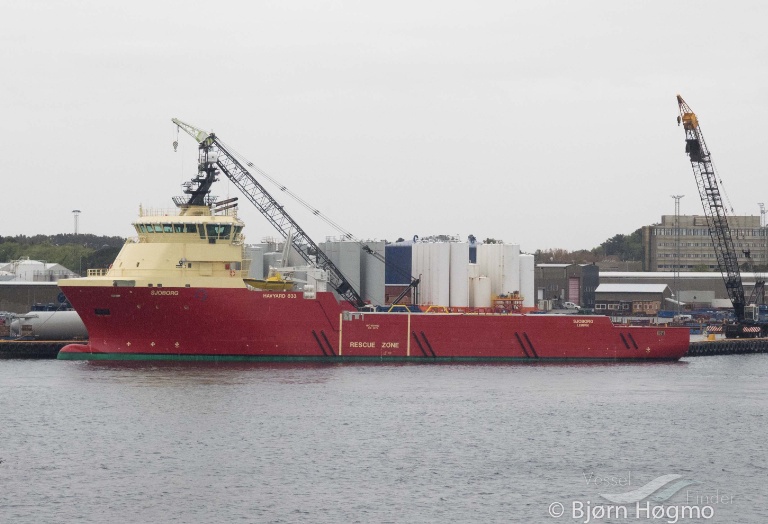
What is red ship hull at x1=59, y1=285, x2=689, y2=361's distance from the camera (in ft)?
188

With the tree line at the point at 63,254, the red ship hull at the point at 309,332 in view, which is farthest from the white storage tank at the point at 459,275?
the tree line at the point at 63,254

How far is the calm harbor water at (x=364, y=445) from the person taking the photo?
30484 mm

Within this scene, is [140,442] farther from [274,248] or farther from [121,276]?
[274,248]

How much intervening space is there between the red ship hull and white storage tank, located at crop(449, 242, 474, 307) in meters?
4.22

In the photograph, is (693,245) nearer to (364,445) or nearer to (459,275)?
(459,275)

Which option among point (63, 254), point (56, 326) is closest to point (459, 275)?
point (56, 326)

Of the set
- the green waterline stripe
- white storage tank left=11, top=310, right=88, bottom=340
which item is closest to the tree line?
white storage tank left=11, top=310, right=88, bottom=340

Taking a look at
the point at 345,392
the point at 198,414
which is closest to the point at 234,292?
the point at 345,392

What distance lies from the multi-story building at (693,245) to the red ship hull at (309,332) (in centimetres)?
8744

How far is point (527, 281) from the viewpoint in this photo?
224 feet

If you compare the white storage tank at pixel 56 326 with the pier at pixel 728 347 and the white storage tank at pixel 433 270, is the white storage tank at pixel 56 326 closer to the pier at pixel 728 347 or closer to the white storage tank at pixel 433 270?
the white storage tank at pixel 433 270

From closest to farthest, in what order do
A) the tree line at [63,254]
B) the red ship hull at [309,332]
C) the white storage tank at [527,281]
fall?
the red ship hull at [309,332] < the white storage tank at [527,281] < the tree line at [63,254]

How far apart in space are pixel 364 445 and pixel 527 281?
32339 mm

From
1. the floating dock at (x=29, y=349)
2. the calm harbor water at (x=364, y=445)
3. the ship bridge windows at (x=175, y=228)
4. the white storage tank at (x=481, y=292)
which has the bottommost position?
the calm harbor water at (x=364, y=445)
